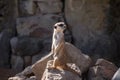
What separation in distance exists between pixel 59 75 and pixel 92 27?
382cm

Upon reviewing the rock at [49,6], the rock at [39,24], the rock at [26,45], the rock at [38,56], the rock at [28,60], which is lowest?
the rock at [28,60]

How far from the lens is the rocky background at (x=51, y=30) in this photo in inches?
377

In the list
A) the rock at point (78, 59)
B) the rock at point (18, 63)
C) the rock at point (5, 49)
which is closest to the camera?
the rock at point (78, 59)

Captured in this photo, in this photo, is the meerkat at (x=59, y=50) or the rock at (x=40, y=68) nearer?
the meerkat at (x=59, y=50)

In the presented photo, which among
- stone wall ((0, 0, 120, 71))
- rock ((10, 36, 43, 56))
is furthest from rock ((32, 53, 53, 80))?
rock ((10, 36, 43, 56))

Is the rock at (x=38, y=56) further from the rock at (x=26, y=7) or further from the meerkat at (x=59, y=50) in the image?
the meerkat at (x=59, y=50)

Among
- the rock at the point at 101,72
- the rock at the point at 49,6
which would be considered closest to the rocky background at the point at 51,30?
the rock at the point at 49,6

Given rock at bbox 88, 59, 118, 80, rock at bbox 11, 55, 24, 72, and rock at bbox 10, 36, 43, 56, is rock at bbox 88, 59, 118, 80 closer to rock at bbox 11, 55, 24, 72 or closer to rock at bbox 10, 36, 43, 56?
rock at bbox 10, 36, 43, 56

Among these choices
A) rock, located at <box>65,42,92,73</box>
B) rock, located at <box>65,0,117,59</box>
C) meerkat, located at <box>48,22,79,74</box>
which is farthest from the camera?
rock, located at <box>65,0,117,59</box>

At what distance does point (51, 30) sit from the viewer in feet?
32.3

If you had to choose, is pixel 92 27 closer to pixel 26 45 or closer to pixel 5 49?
pixel 26 45

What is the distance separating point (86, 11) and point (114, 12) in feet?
2.08

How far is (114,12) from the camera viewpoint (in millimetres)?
9703

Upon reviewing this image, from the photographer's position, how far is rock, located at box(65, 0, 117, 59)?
9.52 meters
